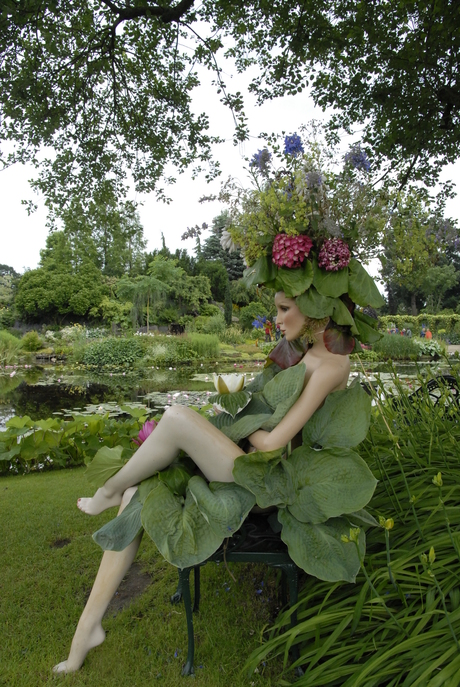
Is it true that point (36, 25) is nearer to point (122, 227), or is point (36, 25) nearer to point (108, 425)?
point (122, 227)

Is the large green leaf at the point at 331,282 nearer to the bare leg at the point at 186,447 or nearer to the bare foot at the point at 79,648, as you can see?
the bare leg at the point at 186,447

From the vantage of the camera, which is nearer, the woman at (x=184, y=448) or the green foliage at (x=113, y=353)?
the woman at (x=184, y=448)

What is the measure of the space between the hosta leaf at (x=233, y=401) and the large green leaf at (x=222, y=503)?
0.29 m

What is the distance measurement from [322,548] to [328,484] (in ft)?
0.67

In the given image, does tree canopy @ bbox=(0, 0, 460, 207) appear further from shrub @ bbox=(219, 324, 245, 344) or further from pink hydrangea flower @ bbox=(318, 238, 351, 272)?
shrub @ bbox=(219, 324, 245, 344)

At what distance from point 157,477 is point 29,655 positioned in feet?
2.73

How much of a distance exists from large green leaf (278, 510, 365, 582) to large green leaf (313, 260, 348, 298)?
0.80m

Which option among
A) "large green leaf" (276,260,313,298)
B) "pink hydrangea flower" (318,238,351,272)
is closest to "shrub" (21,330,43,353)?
"large green leaf" (276,260,313,298)

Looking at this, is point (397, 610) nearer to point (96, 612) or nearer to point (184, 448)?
point (184, 448)

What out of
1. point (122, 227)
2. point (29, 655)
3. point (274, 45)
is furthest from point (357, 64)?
point (29, 655)

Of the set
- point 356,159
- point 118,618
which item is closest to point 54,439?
point 118,618

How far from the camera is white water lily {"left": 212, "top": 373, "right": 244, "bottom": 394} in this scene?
178 cm

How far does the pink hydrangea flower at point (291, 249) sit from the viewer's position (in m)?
1.61

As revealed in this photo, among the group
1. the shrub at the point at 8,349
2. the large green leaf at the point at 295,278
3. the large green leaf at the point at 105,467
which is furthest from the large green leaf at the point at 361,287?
the shrub at the point at 8,349
